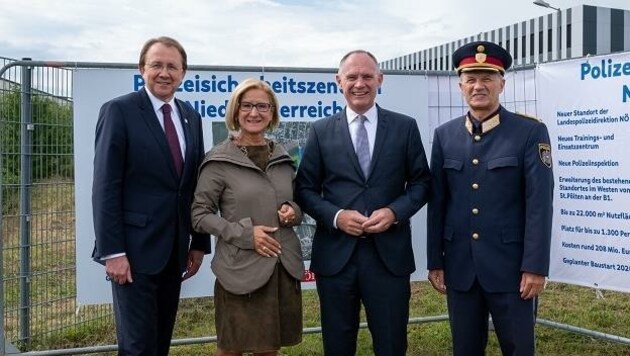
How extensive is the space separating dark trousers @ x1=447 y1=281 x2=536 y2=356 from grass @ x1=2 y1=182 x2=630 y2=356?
6.06 ft

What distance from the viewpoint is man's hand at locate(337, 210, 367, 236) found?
10.6 ft

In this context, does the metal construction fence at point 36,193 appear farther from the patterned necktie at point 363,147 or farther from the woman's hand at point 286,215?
the woman's hand at point 286,215

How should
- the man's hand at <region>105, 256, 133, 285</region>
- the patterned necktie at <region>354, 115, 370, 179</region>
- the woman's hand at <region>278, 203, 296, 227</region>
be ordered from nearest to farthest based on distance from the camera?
the man's hand at <region>105, 256, 133, 285</region> < the woman's hand at <region>278, 203, 296, 227</region> < the patterned necktie at <region>354, 115, 370, 179</region>

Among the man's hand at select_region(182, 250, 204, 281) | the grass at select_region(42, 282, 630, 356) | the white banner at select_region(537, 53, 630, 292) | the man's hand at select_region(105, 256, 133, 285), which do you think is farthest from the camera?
the grass at select_region(42, 282, 630, 356)

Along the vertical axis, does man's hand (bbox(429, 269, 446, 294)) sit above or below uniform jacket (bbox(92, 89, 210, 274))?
below

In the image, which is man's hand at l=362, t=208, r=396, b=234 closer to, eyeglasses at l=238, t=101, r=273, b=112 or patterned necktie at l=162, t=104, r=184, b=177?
eyeglasses at l=238, t=101, r=273, b=112

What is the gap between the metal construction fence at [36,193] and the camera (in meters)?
4.58

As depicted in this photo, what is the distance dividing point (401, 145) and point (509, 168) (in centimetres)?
57

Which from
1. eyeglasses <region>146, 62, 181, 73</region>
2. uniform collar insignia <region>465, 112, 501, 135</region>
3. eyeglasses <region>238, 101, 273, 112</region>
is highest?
eyeglasses <region>146, 62, 181, 73</region>

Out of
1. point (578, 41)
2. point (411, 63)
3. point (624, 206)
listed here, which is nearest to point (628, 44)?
point (578, 41)

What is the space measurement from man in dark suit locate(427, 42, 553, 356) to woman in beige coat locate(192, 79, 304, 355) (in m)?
0.79

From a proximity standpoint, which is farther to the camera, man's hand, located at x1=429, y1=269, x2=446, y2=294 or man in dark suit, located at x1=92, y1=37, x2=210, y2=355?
man's hand, located at x1=429, y1=269, x2=446, y2=294

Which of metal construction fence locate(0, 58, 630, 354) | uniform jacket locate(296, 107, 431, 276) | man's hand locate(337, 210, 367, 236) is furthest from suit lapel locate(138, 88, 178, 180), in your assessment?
metal construction fence locate(0, 58, 630, 354)

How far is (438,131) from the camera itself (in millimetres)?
3443
